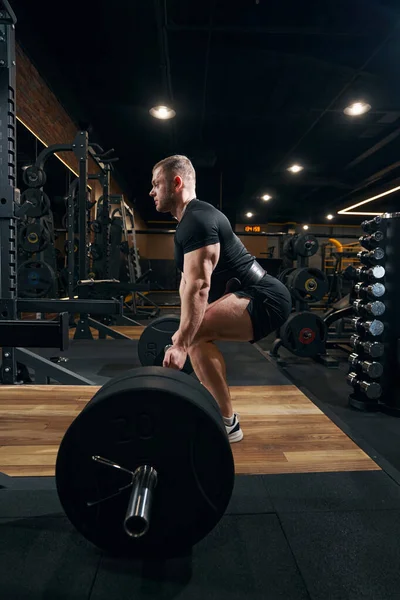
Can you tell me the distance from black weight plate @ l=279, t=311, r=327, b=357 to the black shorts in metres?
1.36

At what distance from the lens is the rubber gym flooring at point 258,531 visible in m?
0.76

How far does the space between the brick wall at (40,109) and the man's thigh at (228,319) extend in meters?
3.17

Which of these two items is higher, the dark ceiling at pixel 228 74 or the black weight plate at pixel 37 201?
the dark ceiling at pixel 228 74

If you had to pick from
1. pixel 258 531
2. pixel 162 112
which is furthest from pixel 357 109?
pixel 258 531

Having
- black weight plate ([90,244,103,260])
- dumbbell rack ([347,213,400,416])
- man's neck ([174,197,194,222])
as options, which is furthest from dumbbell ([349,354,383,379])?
black weight plate ([90,244,103,260])

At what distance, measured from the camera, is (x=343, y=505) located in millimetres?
1041

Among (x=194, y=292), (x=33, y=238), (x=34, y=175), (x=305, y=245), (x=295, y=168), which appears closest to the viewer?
(x=194, y=292)

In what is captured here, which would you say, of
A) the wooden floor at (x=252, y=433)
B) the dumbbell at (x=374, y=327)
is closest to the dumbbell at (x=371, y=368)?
the dumbbell at (x=374, y=327)

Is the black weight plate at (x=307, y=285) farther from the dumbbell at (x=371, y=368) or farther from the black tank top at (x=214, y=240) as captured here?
the black tank top at (x=214, y=240)

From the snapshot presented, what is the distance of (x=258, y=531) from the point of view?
92cm

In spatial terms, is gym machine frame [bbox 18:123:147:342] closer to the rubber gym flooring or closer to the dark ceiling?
the rubber gym flooring

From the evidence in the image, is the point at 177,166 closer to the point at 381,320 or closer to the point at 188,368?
the point at 188,368

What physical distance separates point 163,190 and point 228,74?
321cm

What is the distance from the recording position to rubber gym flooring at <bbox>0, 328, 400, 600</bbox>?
76cm
